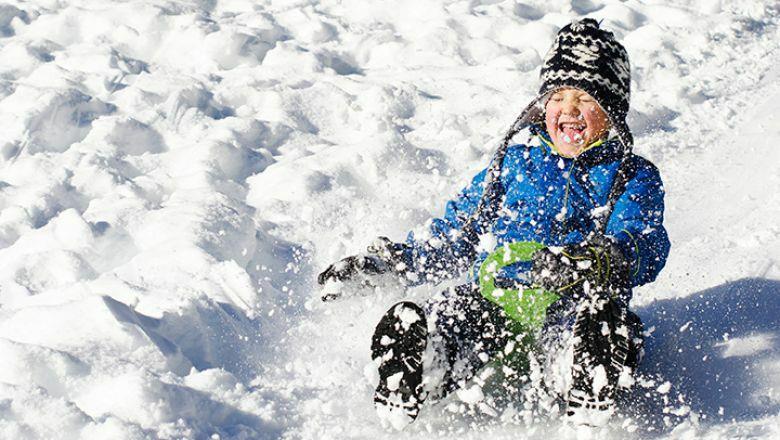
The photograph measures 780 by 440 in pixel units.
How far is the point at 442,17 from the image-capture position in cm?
614

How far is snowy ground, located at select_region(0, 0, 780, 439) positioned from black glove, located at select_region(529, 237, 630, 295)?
0.41 metres

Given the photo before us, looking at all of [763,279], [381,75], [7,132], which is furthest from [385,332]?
[381,75]

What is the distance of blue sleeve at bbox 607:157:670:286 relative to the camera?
2.47m

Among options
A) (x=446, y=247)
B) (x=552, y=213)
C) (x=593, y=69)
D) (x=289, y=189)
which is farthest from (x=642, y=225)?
(x=289, y=189)

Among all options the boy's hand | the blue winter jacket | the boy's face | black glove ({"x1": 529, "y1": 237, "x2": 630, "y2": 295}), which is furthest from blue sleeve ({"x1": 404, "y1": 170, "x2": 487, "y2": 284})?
black glove ({"x1": 529, "y1": 237, "x2": 630, "y2": 295})

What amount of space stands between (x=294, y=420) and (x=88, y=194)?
1963 mm

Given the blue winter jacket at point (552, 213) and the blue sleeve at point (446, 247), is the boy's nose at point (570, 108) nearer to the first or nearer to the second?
the blue winter jacket at point (552, 213)

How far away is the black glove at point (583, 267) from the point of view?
2.28 meters

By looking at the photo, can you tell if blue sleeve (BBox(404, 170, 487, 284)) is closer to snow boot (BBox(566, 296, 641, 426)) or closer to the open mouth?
the open mouth

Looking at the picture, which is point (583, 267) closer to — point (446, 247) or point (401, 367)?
point (401, 367)

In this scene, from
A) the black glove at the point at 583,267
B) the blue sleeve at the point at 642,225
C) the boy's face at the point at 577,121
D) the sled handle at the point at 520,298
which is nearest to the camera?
the black glove at the point at 583,267

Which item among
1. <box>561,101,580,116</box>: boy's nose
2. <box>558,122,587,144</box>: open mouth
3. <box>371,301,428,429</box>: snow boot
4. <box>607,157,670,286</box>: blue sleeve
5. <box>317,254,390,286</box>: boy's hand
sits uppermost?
<box>561,101,580,116</box>: boy's nose

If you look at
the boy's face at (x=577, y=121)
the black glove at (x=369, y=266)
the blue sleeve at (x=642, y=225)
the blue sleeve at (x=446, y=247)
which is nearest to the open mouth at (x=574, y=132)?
the boy's face at (x=577, y=121)

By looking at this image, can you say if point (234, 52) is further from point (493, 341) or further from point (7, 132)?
point (493, 341)
